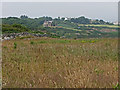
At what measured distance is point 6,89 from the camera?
3.43 m

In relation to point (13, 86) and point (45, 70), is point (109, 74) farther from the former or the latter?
point (13, 86)

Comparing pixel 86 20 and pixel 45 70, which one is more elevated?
pixel 86 20

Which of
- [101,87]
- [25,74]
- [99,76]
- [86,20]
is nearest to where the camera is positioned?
[101,87]

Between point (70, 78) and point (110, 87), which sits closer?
point (110, 87)

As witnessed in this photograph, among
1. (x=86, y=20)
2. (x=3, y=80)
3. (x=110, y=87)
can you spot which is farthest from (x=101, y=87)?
(x=86, y=20)

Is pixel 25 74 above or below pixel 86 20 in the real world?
below

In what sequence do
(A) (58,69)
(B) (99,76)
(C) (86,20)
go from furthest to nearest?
(C) (86,20), (A) (58,69), (B) (99,76)

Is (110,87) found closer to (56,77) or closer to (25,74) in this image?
(56,77)

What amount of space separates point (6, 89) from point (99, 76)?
1.93 m

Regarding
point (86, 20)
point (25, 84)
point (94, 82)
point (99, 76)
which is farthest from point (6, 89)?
point (86, 20)

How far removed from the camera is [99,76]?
12.6 ft

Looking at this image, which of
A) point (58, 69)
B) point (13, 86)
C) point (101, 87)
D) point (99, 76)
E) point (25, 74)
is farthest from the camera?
point (58, 69)

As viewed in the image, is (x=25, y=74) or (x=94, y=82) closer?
(x=94, y=82)

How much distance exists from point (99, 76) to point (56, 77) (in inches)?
36.6
